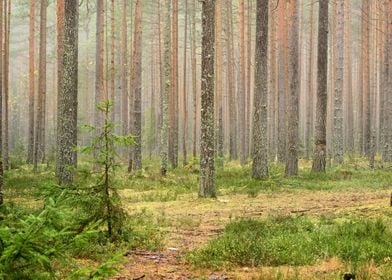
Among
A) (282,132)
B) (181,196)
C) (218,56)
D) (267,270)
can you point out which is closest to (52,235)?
Result: (267,270)

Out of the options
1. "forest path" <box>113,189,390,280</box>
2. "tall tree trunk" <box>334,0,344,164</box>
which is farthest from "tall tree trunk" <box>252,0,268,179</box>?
"tall tree trunk" <box>334,0,344,164</box>

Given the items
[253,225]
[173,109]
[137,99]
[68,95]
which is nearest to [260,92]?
[68,95]

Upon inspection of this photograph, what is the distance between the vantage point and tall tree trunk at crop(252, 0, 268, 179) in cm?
1566

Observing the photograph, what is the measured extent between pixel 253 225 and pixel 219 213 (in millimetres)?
2401

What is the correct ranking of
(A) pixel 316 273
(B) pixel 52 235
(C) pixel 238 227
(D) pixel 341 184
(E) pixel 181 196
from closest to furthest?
(B) pixel 52 235 → (A) pixel 316 273 → (C) pixel 238 227 → (E) pixel 181 196 → (D) pixel 341 184

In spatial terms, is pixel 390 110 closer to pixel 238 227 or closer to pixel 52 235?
pixel 238 227

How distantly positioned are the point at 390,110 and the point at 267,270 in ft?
64.2

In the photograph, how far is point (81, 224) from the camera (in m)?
7.09

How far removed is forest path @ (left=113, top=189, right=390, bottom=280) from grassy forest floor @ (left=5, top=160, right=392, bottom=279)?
14 millimetres

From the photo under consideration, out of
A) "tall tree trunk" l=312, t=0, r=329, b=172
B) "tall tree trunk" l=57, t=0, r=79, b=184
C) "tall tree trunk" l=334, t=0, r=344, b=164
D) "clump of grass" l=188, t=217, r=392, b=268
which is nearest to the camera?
"clump of grass" l=188, t=217, r=392, b=268

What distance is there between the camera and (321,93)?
18.2 m

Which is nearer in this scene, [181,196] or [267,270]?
[267,270]

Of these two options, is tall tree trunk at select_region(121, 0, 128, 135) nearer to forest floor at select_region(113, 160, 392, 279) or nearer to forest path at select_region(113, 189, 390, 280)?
forest floor at select_region(113, 160, 392, 279)

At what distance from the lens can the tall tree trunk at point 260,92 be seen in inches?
617
